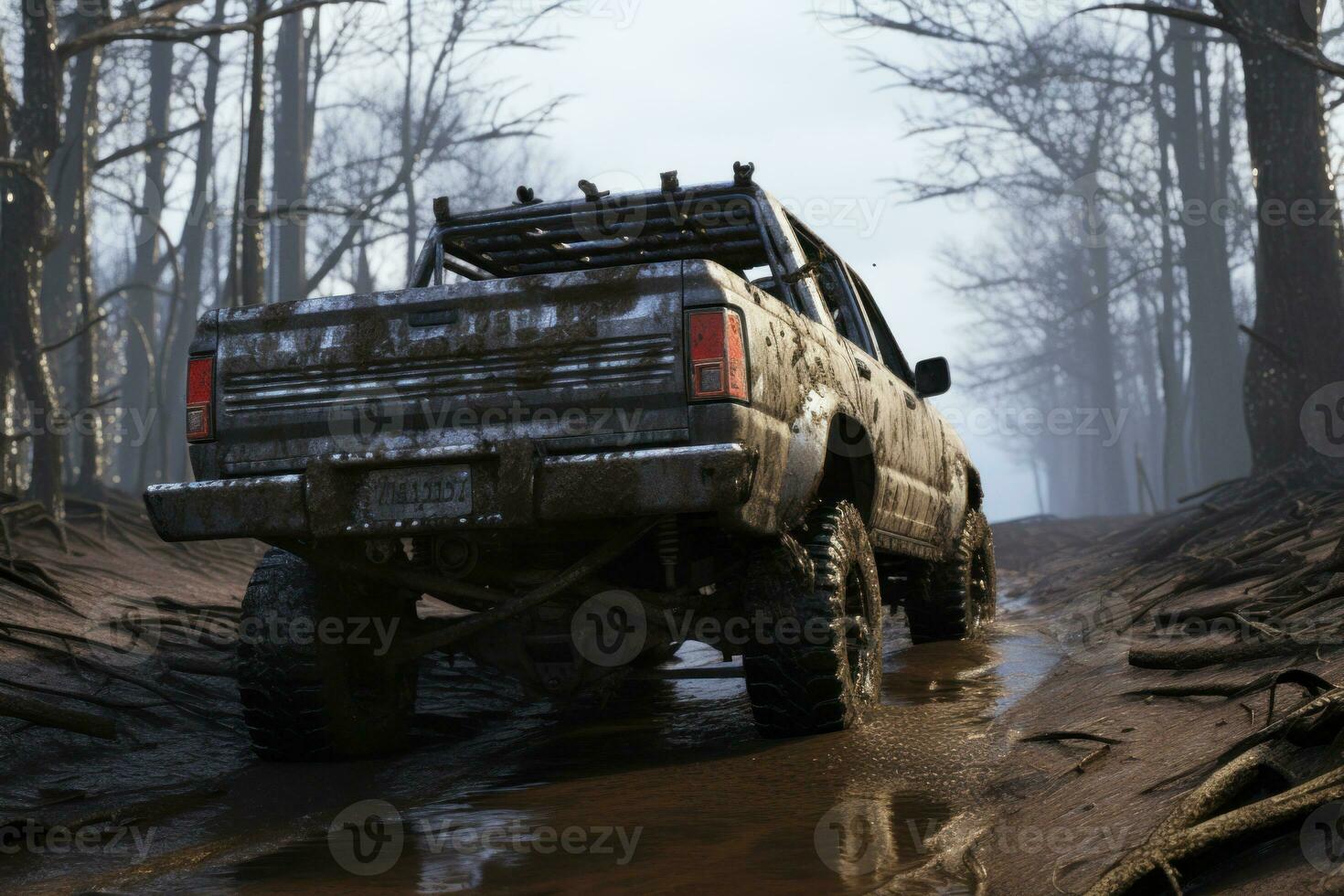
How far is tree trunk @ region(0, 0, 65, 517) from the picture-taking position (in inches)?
459

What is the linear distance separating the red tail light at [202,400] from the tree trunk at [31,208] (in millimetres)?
7591

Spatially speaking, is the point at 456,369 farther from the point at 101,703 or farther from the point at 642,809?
the point at 101,703

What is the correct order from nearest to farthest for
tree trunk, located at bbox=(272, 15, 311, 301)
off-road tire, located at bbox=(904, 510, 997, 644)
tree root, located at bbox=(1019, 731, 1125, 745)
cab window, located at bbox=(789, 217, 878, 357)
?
tree root, located at bbox=(1019, 731, 1125, 745) < cab window, located at bbox=(789, 217, 878, 357) < off-road tire, located at bbox=(904, 510, 997, 644) < tree trunk, located at bbox=(272, 15, 311, 301)

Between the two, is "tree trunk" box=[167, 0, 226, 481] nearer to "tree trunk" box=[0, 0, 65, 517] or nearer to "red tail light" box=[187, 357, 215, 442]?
"tree trunk" box=[0, 0, 65, 517]

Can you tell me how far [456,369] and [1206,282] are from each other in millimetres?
22513

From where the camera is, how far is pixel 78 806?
4.41m

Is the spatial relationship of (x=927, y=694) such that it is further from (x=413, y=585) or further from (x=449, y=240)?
(x=449, y=240)

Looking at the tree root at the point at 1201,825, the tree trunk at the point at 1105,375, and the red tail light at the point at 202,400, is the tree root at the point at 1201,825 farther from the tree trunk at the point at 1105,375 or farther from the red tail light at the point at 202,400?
the tree trunk at the point at 1105,375

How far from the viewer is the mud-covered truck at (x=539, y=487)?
424 cm

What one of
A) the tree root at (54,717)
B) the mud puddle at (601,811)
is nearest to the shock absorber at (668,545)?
the mud puddle at (601,811)

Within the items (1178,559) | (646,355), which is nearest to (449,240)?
(646,355)

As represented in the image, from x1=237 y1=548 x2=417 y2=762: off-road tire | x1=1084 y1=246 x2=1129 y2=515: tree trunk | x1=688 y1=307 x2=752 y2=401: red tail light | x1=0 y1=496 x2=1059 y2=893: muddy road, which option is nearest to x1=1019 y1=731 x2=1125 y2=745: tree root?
x1=0 y1=496 x2=1059 y2=893: muddy road

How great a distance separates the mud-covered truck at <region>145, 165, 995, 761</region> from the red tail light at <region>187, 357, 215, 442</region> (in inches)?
0.4

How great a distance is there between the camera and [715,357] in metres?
4.20
